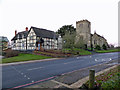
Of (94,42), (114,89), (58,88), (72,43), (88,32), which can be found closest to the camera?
(114,89)

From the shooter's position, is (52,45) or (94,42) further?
(94,42)

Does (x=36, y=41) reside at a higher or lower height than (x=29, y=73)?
higher

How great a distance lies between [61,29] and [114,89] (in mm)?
53197

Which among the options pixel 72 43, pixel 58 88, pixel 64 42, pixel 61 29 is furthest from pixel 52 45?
pixel 58 88

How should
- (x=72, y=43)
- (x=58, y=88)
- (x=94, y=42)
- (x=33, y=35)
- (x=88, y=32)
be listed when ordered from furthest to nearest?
(x=94, y=42) → (x=88, y=32) → (x=33, y=35) → (x=72, y=43) → (x=58, y=88)

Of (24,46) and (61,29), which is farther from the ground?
(61,29)

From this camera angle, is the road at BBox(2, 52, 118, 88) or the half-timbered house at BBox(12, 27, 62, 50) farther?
the half-timbered house at BBox(12, 27, 62, 50)

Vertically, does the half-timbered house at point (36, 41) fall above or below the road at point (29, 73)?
above

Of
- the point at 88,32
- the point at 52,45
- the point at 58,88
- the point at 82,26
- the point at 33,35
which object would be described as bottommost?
the point at 58,88

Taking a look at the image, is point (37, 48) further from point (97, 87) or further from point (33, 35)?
point (97, 87)

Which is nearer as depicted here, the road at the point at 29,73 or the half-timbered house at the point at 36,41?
the road at the point at 29,73

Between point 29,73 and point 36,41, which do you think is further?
point 36,41

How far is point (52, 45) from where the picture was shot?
37625 mm

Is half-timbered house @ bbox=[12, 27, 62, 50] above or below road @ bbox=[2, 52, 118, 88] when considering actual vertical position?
above
